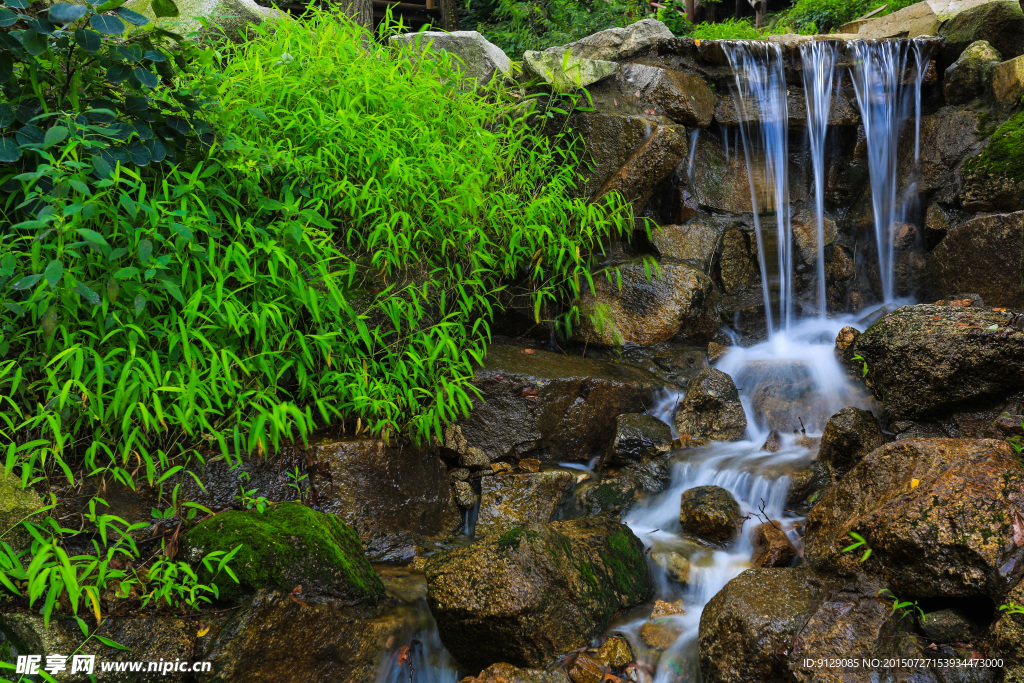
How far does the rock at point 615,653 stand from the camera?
10.2ft

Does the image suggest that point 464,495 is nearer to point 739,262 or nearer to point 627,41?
point 739,262

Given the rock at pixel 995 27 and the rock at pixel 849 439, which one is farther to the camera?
the rock at pixel 995 27

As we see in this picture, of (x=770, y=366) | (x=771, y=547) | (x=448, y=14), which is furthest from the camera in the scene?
(x=448, y=14)

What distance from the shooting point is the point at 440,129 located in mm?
4707

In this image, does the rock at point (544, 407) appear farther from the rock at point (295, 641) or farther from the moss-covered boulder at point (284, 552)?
the rock at point (295, 641)

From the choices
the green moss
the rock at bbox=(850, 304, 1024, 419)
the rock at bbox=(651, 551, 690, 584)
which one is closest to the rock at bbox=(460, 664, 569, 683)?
the rock at bbox=(651, 551, 690, 584)

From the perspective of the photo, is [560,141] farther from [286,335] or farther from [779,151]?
[286,335]

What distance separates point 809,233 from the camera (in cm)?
687

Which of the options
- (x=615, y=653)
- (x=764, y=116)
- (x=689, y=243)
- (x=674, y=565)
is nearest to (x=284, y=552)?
(x=615, y=653)

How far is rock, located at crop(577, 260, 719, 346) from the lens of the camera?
5641 millimetres

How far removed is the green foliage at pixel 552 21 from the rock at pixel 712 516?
7595mm

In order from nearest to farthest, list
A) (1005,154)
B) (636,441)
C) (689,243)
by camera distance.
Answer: (636,441) → (1005,154) → (689,243)

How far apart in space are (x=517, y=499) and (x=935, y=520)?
7.94 feet

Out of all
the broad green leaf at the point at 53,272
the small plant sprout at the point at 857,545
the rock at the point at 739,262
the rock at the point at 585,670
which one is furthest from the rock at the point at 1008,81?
the broad green leaf at the point at 53,272
